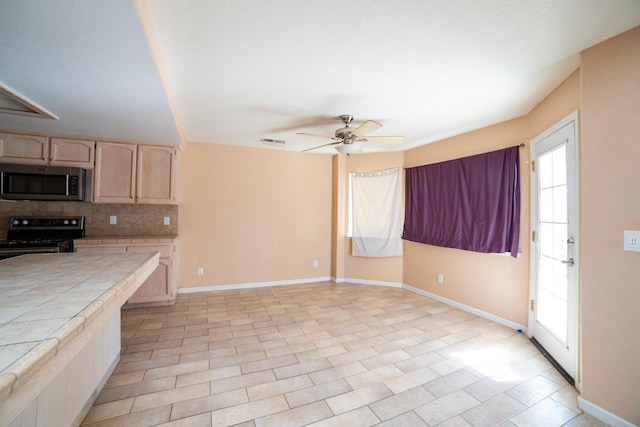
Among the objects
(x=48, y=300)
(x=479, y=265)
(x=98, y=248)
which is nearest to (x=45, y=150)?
(x=98, y=248)

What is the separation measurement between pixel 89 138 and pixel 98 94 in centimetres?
163

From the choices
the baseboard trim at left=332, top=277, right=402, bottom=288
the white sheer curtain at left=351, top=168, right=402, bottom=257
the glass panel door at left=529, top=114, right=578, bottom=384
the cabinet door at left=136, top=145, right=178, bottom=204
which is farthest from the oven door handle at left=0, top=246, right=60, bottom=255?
the glass panel door at left=529, top=114, right=578, bottom=384

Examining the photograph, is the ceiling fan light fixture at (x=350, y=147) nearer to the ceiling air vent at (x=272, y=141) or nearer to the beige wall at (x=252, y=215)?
the ceiling air vent at (x=272, y=141)

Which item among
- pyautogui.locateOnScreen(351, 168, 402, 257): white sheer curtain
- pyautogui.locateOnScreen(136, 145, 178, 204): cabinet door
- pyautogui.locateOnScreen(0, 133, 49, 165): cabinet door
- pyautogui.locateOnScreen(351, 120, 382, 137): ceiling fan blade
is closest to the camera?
pyautogui.locateOnScreen(351, 120, 382, 137): ceiling fan blade

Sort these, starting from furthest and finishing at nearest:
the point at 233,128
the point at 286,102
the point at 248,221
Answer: the point at 248,221 → the point at 233,128 → the point at 286,102

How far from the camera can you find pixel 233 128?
3.42 meters

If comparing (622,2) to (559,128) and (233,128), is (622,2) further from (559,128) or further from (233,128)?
(233,128)

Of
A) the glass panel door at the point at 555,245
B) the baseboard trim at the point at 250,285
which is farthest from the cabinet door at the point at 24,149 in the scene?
the glass panel door at the point at 555,245

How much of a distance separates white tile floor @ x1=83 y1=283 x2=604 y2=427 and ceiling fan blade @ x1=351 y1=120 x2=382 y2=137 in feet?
6.98

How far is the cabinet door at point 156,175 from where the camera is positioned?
11.6ft

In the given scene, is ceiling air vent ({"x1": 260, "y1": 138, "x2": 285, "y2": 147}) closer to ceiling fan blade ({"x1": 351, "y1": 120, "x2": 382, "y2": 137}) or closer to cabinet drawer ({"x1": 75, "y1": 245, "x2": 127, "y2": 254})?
ceiling fan blade ({"x1": 351, "y1": 120, "x2": 382, "y2": 137})

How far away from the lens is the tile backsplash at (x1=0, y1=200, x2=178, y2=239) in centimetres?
326

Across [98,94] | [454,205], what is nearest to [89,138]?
Result: [98,94]

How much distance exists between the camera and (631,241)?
1569 mm
